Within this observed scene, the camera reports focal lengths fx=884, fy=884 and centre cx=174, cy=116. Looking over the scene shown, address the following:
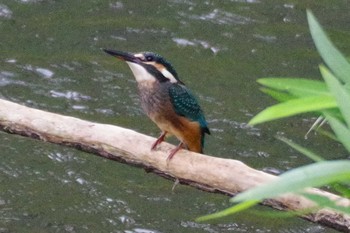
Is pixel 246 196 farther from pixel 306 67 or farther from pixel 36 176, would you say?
pixel 306 67

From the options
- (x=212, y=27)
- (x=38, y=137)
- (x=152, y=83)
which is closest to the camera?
(x=38, y=137)

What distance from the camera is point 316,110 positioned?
0.99 metres

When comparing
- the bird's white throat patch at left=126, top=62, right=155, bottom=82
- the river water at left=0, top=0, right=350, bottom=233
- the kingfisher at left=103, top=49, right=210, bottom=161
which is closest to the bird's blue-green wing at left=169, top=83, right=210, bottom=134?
the kingfisher at left=103, top=49, right=210, bottom=161

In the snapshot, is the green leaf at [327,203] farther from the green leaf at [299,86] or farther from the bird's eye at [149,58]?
the bird's eye at [149,58]

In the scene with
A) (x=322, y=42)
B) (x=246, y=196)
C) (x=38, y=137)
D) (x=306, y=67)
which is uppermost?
(x=322, y=42)

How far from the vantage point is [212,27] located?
7.41 metres

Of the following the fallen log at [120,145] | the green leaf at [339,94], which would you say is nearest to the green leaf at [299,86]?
the green leaf at [339,94]

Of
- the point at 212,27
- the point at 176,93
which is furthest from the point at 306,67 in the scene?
the point at 176,93

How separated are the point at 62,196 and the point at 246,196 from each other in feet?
15.0

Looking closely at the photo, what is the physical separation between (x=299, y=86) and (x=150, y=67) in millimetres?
2321

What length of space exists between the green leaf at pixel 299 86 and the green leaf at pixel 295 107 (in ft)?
0.16

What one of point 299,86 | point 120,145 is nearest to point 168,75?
point 120,145

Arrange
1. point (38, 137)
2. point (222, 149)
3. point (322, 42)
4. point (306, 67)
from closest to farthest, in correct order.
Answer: point (322, 42) < point (38, 137) < point (222, 149) < point (306, 67)

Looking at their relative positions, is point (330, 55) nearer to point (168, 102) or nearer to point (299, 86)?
point (299, 86)
